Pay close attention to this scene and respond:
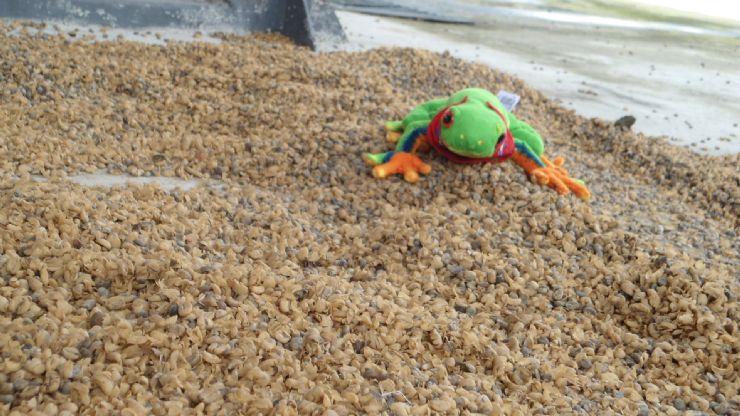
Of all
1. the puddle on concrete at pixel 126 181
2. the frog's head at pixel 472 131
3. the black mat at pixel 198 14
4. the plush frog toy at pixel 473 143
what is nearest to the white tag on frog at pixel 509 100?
the plush frog toy at pixel 473 143

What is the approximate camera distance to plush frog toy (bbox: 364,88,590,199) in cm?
293

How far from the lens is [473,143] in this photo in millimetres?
2906

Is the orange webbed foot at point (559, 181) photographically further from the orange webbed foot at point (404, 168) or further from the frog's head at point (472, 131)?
the orange webbed foot at point (404, 168)

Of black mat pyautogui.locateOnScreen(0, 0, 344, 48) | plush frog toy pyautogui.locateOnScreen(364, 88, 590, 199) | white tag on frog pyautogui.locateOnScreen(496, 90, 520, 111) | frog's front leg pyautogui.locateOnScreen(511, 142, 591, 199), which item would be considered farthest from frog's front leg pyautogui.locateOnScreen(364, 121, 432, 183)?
black mat pyautogui.locateOnScreen(0, 0, 344, 48)

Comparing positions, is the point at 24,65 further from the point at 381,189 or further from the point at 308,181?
the point at 381,189

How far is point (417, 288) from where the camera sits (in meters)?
2.27

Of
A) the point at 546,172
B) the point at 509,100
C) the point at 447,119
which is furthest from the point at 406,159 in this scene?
the point at 509,100

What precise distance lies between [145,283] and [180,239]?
36cm

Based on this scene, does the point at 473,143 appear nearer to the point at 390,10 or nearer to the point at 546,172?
the point at 546,172

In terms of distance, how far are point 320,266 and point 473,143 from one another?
3.33 ft

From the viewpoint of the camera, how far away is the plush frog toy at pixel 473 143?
115 inches

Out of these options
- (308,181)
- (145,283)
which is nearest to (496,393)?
(145,283)

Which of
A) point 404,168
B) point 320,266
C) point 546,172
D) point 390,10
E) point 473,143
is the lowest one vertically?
point 320,266

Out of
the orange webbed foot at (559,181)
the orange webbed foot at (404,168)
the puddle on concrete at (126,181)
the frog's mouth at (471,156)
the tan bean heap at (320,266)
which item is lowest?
the puddle on concrete at (126,181)
